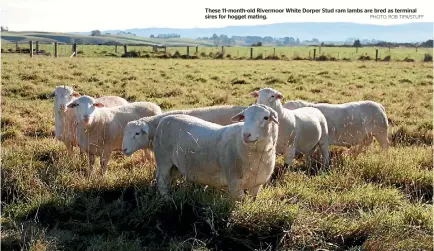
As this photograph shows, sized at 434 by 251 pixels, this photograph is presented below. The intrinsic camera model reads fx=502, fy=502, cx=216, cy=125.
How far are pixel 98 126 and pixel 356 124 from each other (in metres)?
4.47

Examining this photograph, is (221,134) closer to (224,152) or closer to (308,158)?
(224,152)

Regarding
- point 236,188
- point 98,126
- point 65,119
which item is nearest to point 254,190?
point 236,188

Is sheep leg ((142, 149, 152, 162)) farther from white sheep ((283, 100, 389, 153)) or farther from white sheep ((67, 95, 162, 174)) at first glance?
white sheep ((283, 100, 389, 153))

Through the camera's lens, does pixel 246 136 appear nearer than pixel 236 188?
Yes

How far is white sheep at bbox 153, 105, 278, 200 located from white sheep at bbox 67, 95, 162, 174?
1.46 m

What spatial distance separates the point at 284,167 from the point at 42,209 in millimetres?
3475

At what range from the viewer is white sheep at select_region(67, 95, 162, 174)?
7.48 metres

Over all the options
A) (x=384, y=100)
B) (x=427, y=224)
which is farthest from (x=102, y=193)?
(x=384, y=100)

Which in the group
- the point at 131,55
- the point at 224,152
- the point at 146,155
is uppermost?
the point at 131,55

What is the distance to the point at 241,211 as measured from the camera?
15.9 feet

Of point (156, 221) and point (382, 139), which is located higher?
point (382, 139)

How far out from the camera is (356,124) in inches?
352

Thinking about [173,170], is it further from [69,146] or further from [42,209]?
[69,146]

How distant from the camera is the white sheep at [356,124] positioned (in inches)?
347
